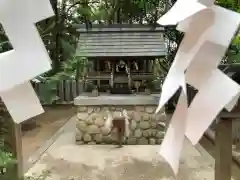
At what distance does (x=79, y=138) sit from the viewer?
3.16 metres

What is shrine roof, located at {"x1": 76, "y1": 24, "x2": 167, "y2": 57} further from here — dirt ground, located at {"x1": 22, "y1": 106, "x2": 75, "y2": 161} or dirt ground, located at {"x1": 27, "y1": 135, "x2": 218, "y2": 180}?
dirt ground, located at {"x1": 27, "y1": 135, "x2": 218, "y2": 180}

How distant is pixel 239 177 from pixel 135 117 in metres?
1.33

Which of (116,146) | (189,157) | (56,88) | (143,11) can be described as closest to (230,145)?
(143,11)

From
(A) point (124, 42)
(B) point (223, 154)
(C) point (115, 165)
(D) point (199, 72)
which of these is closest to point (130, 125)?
(A) point (124, 42)

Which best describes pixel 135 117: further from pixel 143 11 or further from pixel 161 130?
pixel 143 11

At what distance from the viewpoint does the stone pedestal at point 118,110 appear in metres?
3.16

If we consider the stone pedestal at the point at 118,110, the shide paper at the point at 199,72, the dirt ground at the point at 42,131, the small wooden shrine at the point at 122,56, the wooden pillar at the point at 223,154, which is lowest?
the dirt ground at the point at 42,131

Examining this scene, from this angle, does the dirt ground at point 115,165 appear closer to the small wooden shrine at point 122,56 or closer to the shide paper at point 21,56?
the small wooden shrine at point 122,56

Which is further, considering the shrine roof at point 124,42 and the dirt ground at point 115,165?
the shrine roof at point 124,42

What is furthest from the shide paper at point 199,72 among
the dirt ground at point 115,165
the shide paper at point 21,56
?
the dirt ground at point 115,165

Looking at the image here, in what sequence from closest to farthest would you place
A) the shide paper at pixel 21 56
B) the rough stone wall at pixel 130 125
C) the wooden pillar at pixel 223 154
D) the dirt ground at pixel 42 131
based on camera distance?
the shide paper at pixel 21 56 → the wooden pillar at pixel 223 154 → the dirt ground at pixel 42 131 → the rough stone wall at pixel 130 125

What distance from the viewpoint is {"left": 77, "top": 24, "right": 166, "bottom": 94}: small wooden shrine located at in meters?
3.06

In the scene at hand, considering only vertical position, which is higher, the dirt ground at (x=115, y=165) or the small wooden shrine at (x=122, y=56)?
the small wooden shrine at (x=122, y=56)

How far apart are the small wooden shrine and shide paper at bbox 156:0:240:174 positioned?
276cm
